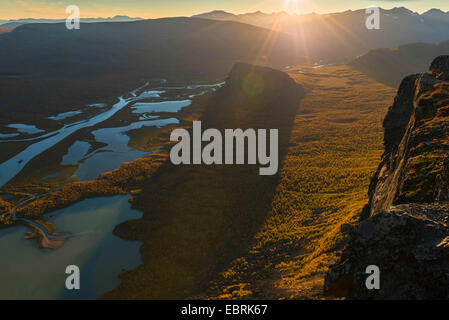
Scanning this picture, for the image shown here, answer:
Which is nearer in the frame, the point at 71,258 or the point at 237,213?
the point at 71,258

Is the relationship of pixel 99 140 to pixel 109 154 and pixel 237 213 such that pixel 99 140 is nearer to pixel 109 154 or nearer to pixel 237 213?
pixel 109 154

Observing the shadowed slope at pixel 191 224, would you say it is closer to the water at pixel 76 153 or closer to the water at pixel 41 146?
the water at pixel 76 153

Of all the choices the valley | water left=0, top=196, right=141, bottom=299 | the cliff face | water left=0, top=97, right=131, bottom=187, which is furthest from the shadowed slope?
water left=0, top=97, right=131, bottom=187

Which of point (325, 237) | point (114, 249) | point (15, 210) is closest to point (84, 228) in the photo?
point (114, 249)

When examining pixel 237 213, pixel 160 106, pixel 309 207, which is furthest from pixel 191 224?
pixel 160 106

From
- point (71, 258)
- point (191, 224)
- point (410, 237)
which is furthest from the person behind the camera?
point (191, 224)
